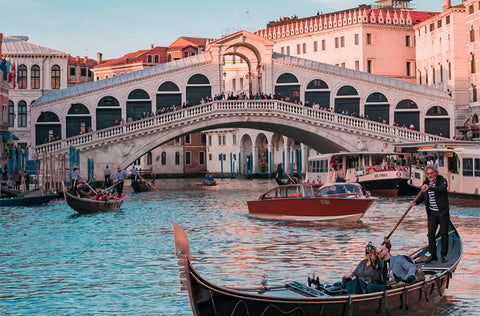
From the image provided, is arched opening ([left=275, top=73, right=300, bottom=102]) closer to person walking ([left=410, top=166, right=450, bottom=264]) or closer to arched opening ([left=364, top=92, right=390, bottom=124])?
arched opening ([left=364, top=92, right=390, bottom=124])

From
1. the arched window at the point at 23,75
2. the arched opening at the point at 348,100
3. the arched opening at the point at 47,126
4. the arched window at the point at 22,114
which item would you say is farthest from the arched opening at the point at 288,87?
the arched window at the point at 23,75

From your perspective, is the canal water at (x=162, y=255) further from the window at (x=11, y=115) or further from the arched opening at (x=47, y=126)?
the window at (x=11, y=115)

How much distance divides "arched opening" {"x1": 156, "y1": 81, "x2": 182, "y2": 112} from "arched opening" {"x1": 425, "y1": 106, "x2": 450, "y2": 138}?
1441 cm

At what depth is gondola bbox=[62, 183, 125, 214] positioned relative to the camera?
81.3 feet

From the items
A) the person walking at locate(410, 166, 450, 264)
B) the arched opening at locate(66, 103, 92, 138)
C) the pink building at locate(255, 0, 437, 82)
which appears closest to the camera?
the person walking at locate(410, 166, 450, 264)

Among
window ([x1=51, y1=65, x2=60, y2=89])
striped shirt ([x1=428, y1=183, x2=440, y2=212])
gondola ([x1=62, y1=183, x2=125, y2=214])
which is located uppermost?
window ([x1=51, y1=65, x2=60, y2=89])

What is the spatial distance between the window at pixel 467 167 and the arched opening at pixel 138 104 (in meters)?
22.8

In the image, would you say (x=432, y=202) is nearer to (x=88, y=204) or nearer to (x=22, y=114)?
(x=88, y=204)

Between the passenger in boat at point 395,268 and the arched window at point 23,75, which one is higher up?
the arched window at point 23,75

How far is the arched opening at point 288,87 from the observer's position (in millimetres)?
47812

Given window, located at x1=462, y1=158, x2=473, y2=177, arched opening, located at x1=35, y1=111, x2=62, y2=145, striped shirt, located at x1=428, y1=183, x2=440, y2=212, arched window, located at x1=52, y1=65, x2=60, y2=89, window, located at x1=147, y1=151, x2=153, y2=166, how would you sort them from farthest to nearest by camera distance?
window, located at x1=147, y1=151, x2=153, y2=166 → arched window, located at x1=52, y1=65, x2=60, y2=89 → arched opening, located at x1=35, y1=111, x2=62, y2=145 → window, located at x1=462, y1=158, x2=473, y2=177 → striped shirt, located at x1=428, y1=183, x2=440, y2=212

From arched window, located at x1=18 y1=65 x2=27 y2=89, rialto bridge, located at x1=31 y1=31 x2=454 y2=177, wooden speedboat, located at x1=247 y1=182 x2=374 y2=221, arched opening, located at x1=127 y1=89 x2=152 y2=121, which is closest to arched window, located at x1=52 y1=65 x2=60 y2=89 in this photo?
arched window, located at x1=18 y1=65 x2=27 y2=89

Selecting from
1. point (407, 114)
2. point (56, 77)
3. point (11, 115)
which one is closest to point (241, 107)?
point (407, 114)

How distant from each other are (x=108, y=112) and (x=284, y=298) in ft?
127
